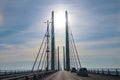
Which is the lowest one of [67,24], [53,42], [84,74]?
[84,74]

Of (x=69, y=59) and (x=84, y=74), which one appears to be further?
(x=69, y=59)

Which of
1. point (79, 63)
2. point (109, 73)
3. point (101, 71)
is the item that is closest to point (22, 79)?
point (109, 73)

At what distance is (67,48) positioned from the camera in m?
115

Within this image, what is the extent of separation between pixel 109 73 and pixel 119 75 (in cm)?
589

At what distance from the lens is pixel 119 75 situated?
143 feet

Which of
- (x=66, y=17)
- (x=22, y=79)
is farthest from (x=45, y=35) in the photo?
(x=22, y=79)

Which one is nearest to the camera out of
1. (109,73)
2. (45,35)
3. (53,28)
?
(109,73)

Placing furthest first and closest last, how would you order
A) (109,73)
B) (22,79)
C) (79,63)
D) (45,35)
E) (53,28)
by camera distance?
1. (53,28)
2. (79,63)
3. (45,35)
4. (109,73)
5. (22,79)

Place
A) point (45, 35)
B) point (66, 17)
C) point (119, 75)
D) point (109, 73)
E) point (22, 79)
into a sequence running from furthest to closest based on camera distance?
point (66, 17) < point (45, 35) < point (109, 73) < point (119, 75) < point (22, 79)

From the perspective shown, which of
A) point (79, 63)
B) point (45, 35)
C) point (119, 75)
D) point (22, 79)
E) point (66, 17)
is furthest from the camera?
point (66, 17)

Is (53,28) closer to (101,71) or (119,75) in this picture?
(101,71)

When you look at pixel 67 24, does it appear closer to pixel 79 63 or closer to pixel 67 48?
pixel 67 48

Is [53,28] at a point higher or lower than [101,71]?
higher

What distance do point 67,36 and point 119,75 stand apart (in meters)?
70.9
